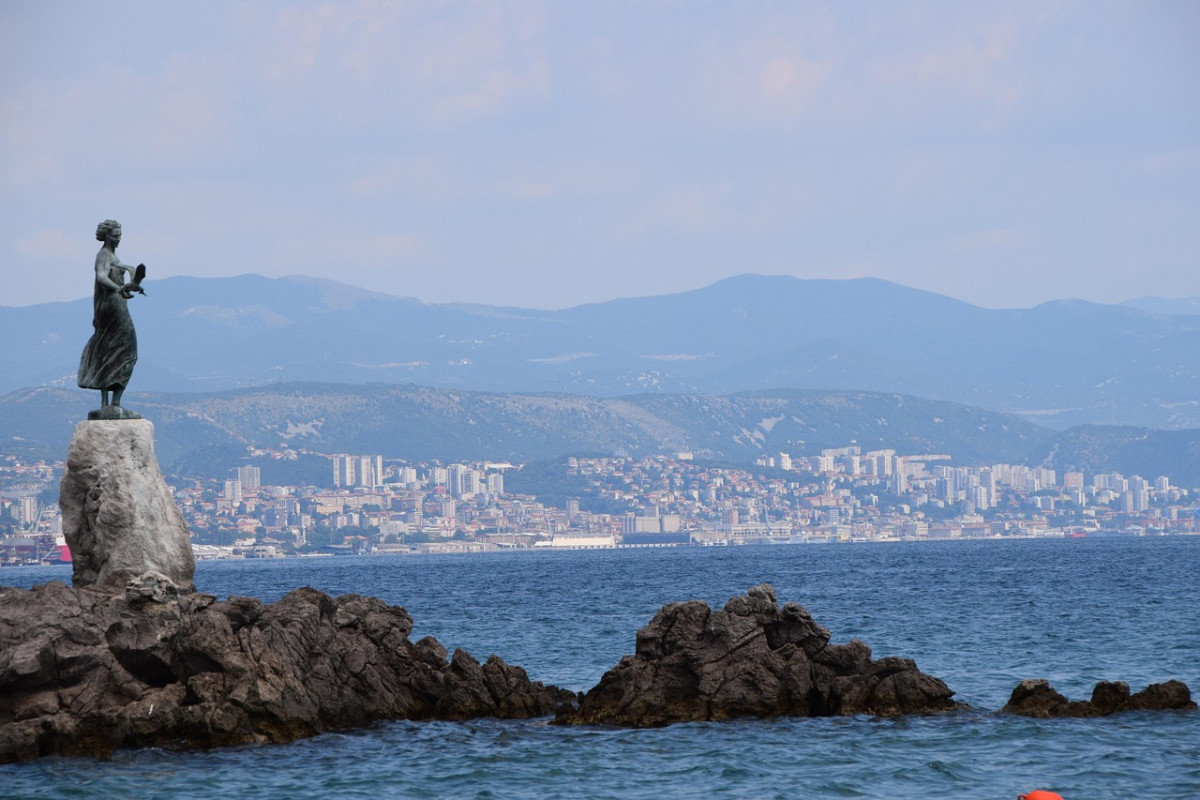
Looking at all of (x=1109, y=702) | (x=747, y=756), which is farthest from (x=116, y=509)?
(x=1109, y=702)

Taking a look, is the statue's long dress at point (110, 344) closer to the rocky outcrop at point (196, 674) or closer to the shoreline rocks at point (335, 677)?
the shoreline rocks at point (335, 677)

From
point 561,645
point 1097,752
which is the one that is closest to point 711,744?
point 1097,752

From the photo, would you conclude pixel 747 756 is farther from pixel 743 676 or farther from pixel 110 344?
pixel 110 344

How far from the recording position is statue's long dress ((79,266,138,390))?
27.5 meters

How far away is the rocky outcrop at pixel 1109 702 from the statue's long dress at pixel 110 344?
50.4 feet

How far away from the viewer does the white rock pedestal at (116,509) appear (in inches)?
1056

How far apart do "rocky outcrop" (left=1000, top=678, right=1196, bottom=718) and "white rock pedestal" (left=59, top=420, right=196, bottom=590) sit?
13398 mm

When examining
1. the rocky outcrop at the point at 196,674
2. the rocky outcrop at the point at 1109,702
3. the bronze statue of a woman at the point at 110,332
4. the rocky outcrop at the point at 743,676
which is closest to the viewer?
the rocky outcrop at the point at 196,674

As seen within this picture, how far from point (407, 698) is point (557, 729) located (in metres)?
2.67

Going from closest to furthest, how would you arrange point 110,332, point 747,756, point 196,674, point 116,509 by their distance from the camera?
point 747,756 < point 196,674 < point 116,509 < point 110,332

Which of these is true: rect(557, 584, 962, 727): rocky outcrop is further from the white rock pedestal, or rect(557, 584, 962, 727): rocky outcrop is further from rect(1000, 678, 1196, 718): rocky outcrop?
the white rock pedestal

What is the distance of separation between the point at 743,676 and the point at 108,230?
12533 mm

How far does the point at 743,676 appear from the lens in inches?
1003

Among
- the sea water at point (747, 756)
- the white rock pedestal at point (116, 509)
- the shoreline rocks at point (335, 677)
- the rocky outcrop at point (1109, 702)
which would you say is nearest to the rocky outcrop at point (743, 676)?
the shoreline rocks at point (335, 677)
